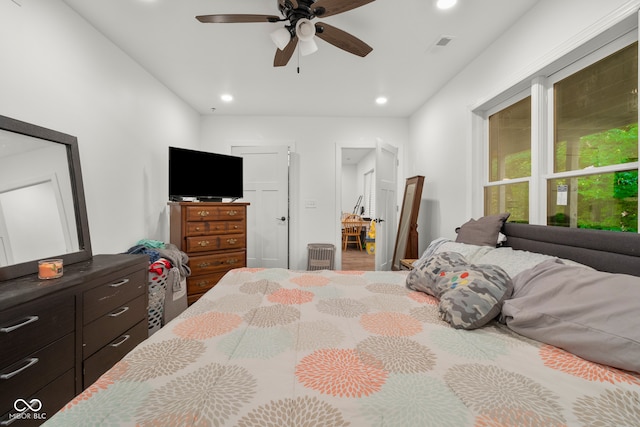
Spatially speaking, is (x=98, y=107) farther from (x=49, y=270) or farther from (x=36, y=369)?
(x=36, y=369)

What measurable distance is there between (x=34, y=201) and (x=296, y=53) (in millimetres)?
2215

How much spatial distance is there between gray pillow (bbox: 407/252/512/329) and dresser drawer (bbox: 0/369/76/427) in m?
1.81

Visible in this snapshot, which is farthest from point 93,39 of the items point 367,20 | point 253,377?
point 253,377

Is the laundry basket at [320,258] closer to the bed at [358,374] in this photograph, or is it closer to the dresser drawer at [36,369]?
the bed at [358,374]

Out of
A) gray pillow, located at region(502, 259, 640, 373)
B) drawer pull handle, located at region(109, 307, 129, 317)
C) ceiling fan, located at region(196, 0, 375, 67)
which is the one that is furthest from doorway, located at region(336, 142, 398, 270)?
drawer pull handle, located at region(109, 307, 129, 317)

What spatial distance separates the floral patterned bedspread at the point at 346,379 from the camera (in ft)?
2.05

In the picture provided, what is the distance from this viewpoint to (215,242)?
3168 millimetres

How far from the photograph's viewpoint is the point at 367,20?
2.04m

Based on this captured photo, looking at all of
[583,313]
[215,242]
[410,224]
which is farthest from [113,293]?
[410,224]

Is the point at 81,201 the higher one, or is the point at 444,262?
the point at 81,201

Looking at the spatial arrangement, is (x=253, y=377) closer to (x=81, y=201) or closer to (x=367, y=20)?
(x=81, y=201)

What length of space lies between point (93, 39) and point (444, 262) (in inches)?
122

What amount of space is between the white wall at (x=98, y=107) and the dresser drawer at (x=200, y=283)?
0.71 metres

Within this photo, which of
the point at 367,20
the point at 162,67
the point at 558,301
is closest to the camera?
the point at 558,301
